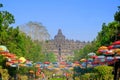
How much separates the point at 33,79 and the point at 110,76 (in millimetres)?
39496

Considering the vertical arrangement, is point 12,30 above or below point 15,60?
above

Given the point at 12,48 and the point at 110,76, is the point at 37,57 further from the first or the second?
the point at 110,76

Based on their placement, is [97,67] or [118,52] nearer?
[118,52]

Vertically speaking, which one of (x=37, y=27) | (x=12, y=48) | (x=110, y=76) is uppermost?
(x=37, y=27)

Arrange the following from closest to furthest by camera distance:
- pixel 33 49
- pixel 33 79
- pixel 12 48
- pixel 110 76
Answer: pixel 110 76, pixel 12 48, pixel 33 79, pixel 33 49

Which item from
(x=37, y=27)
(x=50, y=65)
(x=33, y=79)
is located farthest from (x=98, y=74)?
(x=37, y=27)

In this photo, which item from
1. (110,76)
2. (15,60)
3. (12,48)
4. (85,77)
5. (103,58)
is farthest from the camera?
(85,77)

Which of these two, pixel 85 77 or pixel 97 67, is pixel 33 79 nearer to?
pixel 85 77

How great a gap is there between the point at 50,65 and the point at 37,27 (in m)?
36.6

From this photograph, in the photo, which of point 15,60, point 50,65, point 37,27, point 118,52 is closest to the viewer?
point 118,52

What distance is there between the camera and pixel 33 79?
91.5 metres

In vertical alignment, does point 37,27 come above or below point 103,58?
above

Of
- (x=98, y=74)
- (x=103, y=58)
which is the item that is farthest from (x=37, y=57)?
(x=103, y=58)

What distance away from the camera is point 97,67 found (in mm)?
55125
